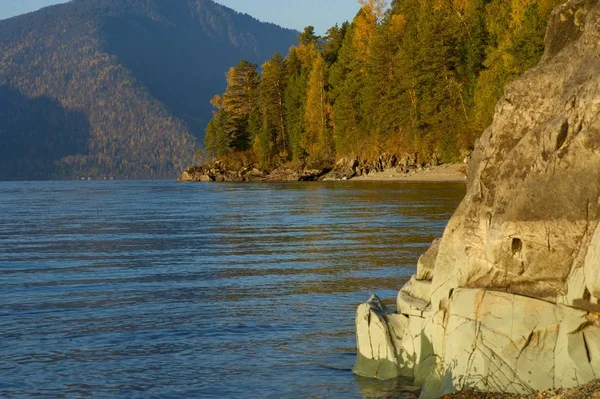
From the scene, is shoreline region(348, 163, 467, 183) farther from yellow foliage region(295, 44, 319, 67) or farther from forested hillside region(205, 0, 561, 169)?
yellow foliage region(295, 44, 319, 67)

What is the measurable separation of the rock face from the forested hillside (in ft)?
186

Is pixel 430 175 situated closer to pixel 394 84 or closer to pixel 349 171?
pixel 394 84

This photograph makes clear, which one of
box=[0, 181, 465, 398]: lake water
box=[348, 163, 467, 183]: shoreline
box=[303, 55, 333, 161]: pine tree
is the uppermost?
box=[303, 55, 333, 161]: pine tree

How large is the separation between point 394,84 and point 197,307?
3254 inches

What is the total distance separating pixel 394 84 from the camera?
97812 millimetres

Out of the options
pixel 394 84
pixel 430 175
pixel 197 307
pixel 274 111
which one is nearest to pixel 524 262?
pixel 197 307

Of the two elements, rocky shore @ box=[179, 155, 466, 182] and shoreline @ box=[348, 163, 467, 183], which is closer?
shoreline @ box=[348, 163, 467, 183]

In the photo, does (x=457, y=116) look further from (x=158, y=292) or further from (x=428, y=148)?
(x=158, y=292)

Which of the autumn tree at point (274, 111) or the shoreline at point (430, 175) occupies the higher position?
the autumn tree at point (274, 111)

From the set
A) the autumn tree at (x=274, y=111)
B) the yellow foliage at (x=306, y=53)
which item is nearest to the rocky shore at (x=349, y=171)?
the autumn tree at (x=274, y=111)

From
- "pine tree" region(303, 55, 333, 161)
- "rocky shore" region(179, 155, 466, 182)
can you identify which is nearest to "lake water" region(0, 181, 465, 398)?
"rocky shore" region(179, 155, 466, 182)

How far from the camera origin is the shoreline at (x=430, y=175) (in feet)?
265

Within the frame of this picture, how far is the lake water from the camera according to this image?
480 inches

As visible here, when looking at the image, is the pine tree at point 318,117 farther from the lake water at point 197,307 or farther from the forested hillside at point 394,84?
the lake water at point 197,307
